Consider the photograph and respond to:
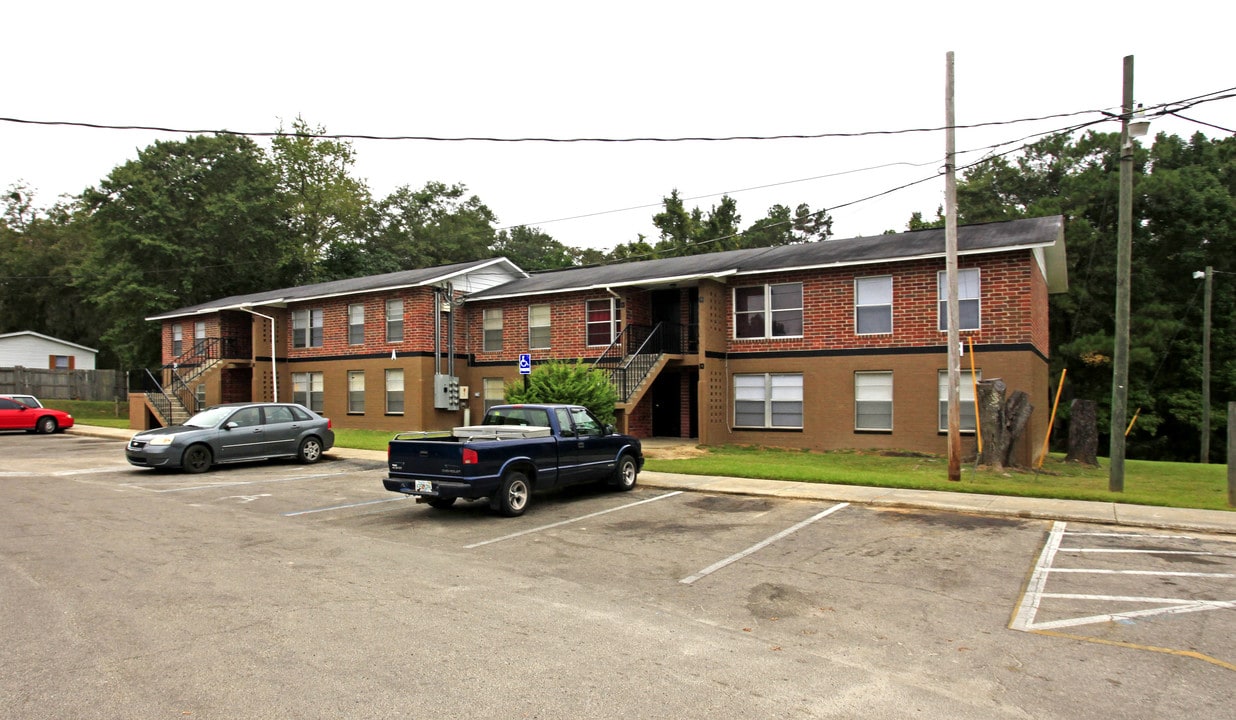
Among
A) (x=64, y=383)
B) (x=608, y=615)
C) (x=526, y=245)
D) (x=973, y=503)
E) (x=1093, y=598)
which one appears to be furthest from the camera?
(x=526, y=245)

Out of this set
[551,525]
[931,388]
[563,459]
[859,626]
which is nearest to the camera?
[859,626]

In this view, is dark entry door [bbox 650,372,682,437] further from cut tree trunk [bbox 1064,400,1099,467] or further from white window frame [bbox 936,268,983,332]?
cut tree trunk [bbox 1064,400,1099,467]

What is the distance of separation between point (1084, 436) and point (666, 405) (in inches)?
464

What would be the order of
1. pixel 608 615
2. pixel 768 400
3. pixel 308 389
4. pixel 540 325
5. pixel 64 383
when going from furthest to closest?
pixel 64 383 < pixel 308 389 < pixel 540 325 < pixel 768 400 < pixel 608 615

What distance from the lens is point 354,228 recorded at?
191 feet

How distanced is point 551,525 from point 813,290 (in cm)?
1346

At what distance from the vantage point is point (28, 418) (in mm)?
28328

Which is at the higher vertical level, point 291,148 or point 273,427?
point 291,148

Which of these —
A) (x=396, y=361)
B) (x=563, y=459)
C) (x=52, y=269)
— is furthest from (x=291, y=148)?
(x=563, y=459)

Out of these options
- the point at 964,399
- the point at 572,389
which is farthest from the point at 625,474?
the point at 964,399

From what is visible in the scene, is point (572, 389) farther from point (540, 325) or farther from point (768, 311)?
point (540, 325)

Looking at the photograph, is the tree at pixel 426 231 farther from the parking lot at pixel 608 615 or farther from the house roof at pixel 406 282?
the parking lot at pixel 608 615

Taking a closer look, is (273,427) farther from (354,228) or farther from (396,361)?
(354,228)

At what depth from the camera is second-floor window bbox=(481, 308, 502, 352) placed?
27750 millimetres
